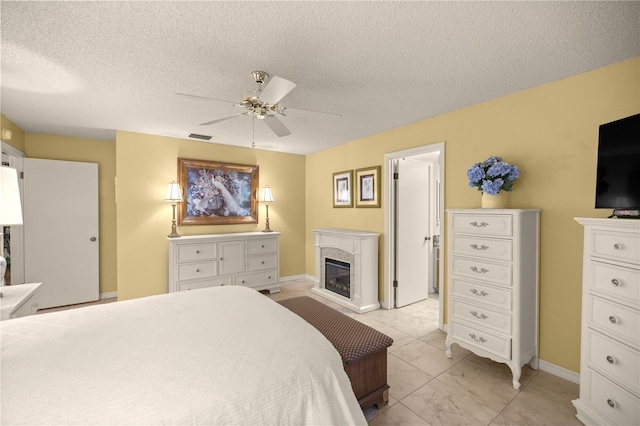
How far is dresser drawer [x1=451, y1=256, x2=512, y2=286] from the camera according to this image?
7.34 feet

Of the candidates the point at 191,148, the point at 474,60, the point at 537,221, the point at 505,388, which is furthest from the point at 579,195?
the point at 191,148

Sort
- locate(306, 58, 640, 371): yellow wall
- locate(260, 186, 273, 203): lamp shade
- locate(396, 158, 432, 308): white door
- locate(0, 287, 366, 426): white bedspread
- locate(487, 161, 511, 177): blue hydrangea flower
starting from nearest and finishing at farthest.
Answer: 1. locate(0, 287, 366, 426): white bedspread
2. locate(306, 58, 640, 371): yellow wall
3. locate(487, 161, 511, 177): blue hydrangea flower
4. locate(396, 158, 432, 308): white door
5. locate(260, 186, 273, 203): lamp shade

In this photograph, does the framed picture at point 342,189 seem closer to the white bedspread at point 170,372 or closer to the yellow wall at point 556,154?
the yellow wall at point 556,154

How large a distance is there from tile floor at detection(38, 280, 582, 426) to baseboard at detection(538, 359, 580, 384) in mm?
40

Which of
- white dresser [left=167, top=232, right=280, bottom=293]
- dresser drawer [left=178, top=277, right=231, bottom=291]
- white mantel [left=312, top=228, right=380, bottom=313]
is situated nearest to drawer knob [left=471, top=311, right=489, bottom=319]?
white mantel [left=312, top=228, right=380, bottom=313]

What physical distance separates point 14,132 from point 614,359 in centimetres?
616

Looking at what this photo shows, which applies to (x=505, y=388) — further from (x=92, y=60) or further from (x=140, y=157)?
(x=140, y=157)

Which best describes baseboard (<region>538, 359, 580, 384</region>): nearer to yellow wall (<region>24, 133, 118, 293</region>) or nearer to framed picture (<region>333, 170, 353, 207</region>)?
framed picture (<region>333, 170, 353, 207</region>)

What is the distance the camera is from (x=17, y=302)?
207 cm

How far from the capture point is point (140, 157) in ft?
12.9

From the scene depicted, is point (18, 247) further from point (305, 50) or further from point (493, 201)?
point (493, 201)

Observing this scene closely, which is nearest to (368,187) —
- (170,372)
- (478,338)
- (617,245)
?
(478,338)

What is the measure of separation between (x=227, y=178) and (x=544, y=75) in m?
4.17

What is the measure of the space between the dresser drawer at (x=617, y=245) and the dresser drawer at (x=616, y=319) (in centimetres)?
29
